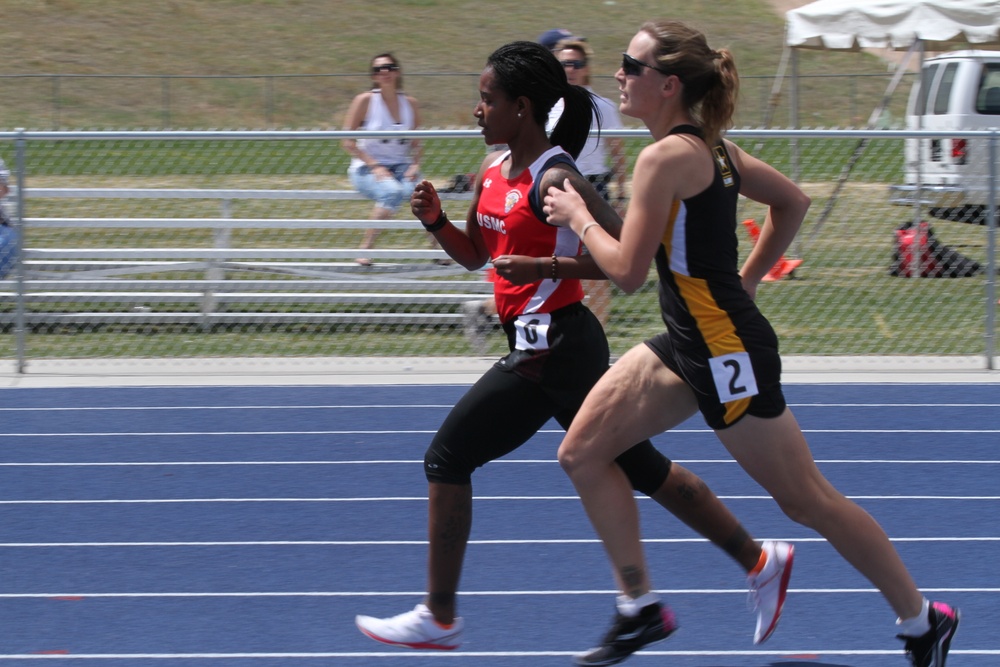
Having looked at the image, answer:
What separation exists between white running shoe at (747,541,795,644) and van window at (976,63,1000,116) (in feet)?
43.3

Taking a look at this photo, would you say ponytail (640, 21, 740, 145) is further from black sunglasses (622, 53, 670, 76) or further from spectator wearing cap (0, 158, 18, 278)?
spectator wearing cap (0, 158, 18, 278)

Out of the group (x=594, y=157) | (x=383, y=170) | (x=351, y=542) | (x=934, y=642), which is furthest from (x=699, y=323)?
(x=383, y=170)

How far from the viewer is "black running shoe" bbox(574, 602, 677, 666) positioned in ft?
12.3

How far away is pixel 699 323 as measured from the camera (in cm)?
357

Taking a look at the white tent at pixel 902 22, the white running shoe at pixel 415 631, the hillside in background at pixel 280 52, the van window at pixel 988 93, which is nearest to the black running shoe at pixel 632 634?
the white running shoe at pixel 415 631

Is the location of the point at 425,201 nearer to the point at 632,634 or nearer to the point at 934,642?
the point at 632,634

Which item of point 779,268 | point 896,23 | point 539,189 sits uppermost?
point 539,189

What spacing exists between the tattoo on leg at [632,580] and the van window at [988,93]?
13.5 m

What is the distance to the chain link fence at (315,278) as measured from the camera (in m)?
9.02

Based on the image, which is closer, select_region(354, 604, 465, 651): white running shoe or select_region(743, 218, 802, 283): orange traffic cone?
select_region(354, 604, 465, 651): white running shoe

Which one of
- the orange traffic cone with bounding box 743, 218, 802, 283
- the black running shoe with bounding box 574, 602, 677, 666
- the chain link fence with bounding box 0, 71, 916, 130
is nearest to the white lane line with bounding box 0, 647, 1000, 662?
the black running shoe with bounding box 574, 602, 677, 666

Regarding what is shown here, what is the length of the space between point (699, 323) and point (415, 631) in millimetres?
1196

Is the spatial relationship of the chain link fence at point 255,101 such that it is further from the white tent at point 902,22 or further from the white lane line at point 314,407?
the white lane line at point 314,407

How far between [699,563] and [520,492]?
1.16 meters
